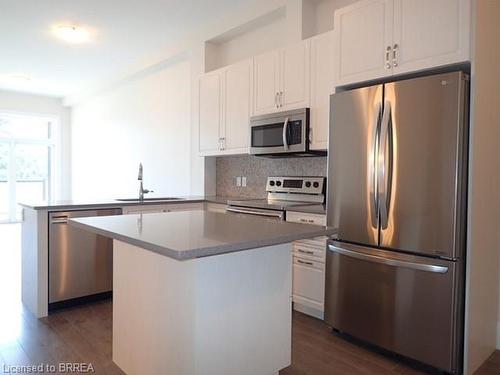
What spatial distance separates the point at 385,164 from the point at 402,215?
34cm

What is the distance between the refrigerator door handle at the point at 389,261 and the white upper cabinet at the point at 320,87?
3.10ft

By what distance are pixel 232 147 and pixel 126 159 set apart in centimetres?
332

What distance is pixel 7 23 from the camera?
4.39m

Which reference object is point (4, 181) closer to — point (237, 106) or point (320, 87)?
point (237, 106)

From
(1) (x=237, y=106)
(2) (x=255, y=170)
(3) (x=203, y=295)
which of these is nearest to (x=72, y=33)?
(1) (x=237, y=106)

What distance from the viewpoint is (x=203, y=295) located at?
162 cm

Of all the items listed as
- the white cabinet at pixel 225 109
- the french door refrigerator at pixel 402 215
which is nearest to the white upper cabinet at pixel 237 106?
the white cabinet at pixel 225 109

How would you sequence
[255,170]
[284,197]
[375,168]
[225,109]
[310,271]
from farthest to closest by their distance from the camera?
[255,170], [225,109], [284,197], [310,271], [375,168]

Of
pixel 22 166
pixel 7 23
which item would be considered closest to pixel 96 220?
pixel 7 23

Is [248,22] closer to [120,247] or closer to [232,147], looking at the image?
[232,147]

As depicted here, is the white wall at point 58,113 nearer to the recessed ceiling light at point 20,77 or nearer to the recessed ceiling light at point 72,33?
the recessed ceiling light at point 20,77

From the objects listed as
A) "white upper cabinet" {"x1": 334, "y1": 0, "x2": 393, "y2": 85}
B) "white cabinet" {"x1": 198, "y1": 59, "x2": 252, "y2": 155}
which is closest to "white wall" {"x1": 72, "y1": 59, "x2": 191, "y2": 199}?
"white cabinet" {"x1": 198, "y1": 59, "x2": 252, "y2": 155}

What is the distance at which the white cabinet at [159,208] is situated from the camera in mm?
3559

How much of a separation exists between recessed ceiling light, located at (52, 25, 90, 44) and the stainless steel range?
2.92 m
